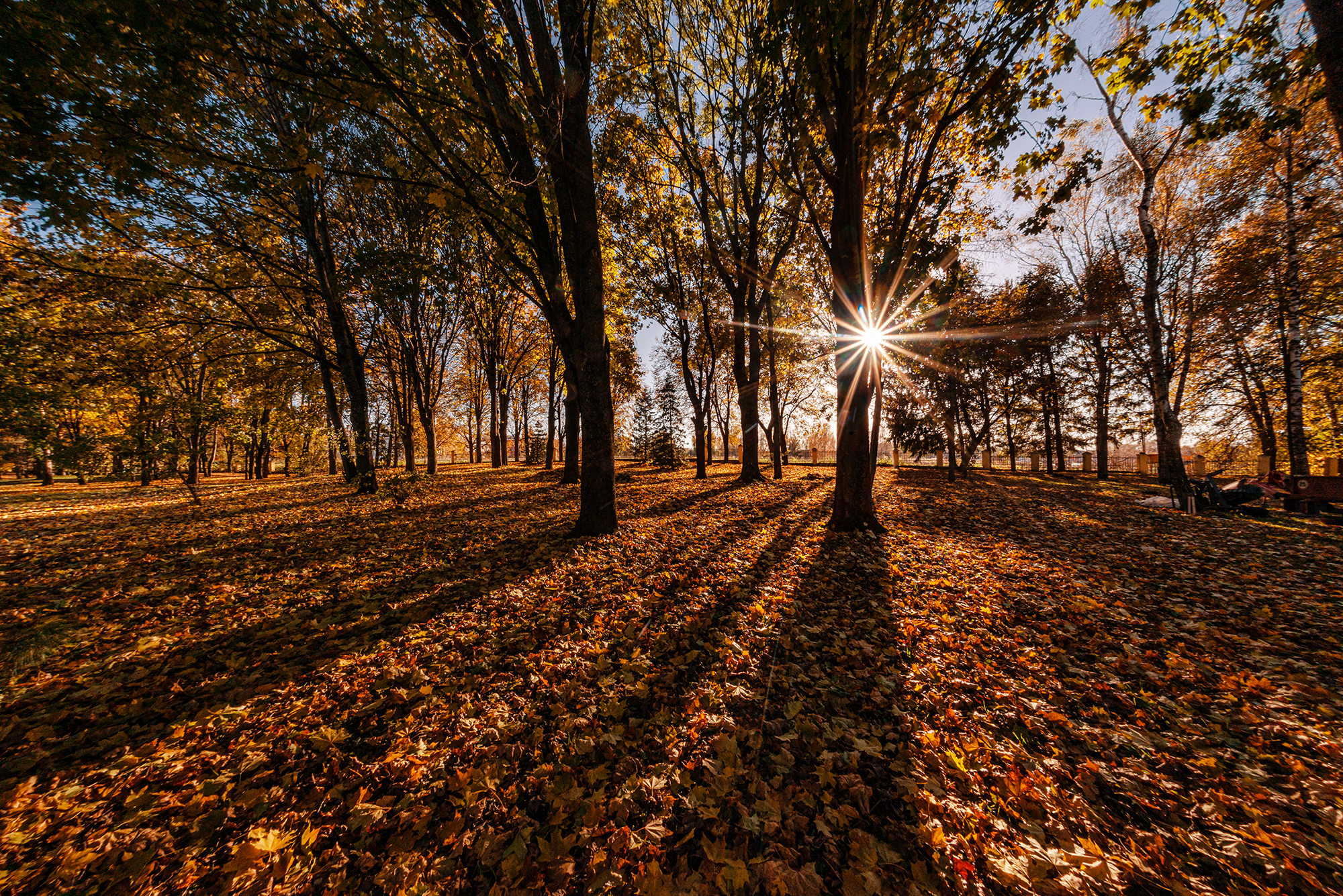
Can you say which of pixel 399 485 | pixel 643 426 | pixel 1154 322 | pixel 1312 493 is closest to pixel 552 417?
pixel 643 426

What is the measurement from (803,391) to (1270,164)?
85.4 feet

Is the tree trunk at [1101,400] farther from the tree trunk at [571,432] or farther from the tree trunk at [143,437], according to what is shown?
the tree trunk at [143,437]

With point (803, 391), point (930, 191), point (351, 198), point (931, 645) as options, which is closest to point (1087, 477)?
point (803, 391)

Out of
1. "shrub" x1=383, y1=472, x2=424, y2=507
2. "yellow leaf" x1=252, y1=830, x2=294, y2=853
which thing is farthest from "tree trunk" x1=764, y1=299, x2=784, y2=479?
"yellow leaf" x1=252, y1=830, x2=294, y2=853

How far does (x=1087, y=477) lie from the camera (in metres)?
23.5

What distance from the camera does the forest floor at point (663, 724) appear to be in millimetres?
2184

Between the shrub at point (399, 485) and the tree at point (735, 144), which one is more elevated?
the tree at point (735, 144)

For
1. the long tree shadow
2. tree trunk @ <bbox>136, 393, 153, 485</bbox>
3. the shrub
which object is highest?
tree trunk @ <bbox>136, 393, 153, 485</bbox>

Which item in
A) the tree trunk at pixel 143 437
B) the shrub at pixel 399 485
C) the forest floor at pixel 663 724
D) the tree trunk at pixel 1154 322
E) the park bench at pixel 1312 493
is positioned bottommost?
the forest floor at pixel 663 724

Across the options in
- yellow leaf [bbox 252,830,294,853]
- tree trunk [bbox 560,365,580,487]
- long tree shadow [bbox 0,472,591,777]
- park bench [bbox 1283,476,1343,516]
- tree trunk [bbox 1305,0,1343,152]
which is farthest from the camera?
tree trunk [bbox 560,365,580,487]

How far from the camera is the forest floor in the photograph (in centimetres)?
218

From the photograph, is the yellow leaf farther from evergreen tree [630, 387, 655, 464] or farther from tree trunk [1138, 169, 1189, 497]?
evergreen tree [630, 387, 655, 464]

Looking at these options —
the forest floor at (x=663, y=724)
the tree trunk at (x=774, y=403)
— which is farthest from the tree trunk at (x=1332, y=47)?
the tree trunk at (x=774, y=403)

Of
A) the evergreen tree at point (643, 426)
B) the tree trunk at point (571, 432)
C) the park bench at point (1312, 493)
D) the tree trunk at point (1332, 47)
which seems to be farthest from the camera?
the evergreen tree at point (643, 426)
